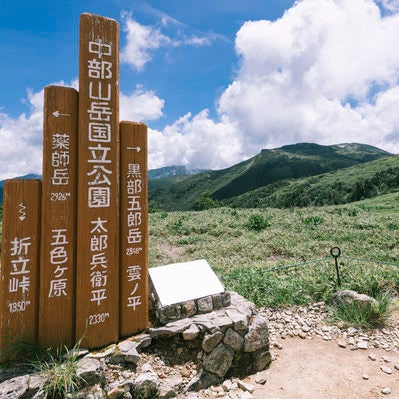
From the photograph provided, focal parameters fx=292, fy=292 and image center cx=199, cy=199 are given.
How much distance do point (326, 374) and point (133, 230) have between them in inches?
132

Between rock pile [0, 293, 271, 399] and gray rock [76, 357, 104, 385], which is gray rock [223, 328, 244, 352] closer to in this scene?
rock pile [0, 293, 271, 399]

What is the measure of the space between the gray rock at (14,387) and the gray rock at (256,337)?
9.00ft

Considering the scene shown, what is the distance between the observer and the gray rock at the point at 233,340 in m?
4.09

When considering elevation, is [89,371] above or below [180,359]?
above

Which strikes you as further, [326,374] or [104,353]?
[326,374]

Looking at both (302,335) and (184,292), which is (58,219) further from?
(302,335)

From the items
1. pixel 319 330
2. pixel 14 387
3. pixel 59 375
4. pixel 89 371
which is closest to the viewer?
pixel 14 387

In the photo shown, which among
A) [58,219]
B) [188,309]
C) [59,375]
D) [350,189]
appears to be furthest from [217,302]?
[350,189]

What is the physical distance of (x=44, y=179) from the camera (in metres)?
3.58

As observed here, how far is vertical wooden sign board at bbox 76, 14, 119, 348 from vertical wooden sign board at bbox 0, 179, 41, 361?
520 mm

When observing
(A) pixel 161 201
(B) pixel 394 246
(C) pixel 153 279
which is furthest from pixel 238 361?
(A) pixel 161 201

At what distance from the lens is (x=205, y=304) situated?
4.45 metres

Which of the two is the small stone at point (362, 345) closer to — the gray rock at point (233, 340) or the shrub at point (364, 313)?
the shrub at point (364, 313)

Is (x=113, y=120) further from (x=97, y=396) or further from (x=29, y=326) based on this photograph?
(x=97, y=396)
